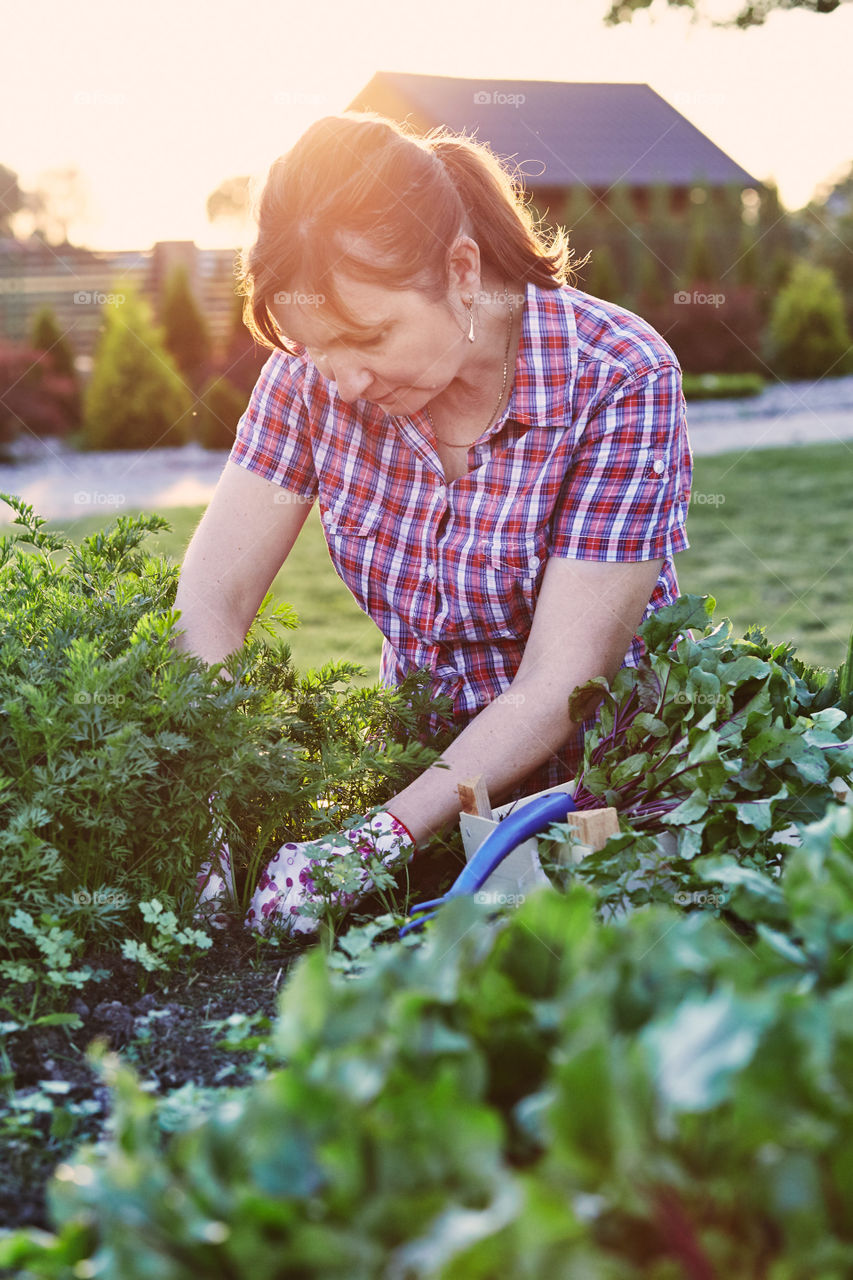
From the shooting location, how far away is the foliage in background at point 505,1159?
611 millimetres

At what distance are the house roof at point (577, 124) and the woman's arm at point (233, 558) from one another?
14.6 m

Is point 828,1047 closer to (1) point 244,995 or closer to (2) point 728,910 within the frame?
(2) point 728,910

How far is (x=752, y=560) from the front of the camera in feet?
24.8

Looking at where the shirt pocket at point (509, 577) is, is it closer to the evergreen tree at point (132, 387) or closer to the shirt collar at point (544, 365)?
the shirt collar at point (544, 365)

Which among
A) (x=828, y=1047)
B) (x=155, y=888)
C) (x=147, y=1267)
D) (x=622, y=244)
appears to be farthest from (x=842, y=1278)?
(x=622, y=244)

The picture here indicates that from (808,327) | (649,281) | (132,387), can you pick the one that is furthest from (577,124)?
(132,387)

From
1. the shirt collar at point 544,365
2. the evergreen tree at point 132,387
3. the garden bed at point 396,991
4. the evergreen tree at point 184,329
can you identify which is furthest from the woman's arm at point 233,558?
the evergreen tree at point 184,329

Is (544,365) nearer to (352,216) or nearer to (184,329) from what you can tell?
(352,216)

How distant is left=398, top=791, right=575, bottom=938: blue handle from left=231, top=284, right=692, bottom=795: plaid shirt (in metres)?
0.60

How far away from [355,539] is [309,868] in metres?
0.87

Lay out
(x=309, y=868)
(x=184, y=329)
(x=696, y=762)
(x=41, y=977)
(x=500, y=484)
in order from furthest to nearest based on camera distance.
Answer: (x=184, y=329)
(x=500, y=484)
(x=309, y=868)
(x=696, y=762)
(x=41, y=977)

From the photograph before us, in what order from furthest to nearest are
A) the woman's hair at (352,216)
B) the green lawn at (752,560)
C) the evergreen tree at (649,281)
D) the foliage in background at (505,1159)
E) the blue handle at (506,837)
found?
the evergreen tree at (649,281)
the green lawn at (752,560)
the woman's hair at (352,216)
the blue handle at (506,837)
the foliage in background at (505,1159)

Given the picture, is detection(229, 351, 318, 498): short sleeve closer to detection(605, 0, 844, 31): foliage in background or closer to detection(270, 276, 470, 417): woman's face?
detection(270, 276, 470, 417): woman's face

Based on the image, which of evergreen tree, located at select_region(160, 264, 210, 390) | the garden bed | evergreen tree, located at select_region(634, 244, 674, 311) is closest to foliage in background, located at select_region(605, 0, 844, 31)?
the garden bed
